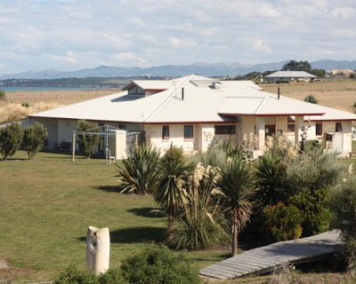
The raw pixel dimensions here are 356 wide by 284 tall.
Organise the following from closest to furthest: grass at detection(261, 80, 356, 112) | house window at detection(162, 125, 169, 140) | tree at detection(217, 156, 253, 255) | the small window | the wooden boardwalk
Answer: the wooden boardwalk < tree at detection(217, 156, 253, 255) < house window at detection(162, 125, 169, 140) < the small window < grass at detection(261, 80, 356, 112)

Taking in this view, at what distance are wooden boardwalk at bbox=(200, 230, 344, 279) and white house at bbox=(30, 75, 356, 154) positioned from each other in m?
25.9

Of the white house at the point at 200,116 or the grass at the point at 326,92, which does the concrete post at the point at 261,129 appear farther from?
the grass at the point at 326,92

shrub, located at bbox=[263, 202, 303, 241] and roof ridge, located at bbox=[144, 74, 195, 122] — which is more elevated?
roof ridge, located at bbox=[144, 74, 195, 122]

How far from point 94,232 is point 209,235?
8682 millimetres

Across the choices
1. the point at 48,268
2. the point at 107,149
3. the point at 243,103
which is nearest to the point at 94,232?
the point at 48,268

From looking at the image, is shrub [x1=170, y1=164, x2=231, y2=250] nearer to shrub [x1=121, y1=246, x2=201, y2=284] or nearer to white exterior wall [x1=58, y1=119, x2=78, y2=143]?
shrub [x1=121, y1=246, x2=201, y2=284]

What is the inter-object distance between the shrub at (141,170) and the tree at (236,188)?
1022cm

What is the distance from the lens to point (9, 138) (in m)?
44.6

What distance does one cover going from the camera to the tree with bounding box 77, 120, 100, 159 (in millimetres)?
47469

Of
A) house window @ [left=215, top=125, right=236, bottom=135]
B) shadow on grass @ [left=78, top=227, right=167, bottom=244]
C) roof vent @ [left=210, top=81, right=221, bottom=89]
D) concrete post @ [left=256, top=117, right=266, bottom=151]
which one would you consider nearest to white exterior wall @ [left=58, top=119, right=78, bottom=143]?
house window @ [left=215, top=125, right=236, bottom=135]

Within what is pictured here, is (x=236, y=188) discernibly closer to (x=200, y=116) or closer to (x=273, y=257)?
(x=273, y=257)

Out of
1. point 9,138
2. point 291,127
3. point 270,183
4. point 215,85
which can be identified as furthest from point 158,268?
point 215,85

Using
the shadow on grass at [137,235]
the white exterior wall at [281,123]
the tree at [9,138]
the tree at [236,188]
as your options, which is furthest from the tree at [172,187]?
the white exterior wall at [281,123]

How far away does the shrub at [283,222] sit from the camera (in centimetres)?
2273
